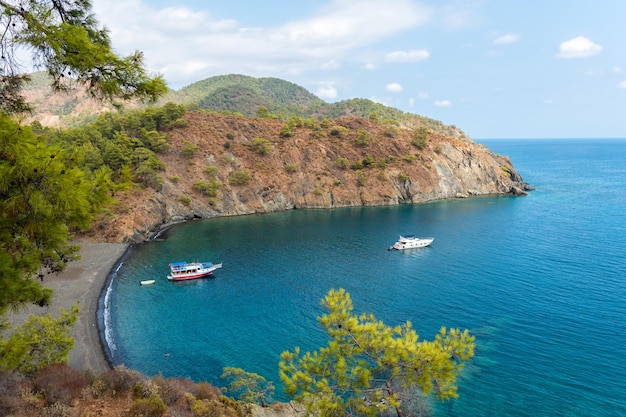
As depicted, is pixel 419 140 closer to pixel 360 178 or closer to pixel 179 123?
pixel 360 178

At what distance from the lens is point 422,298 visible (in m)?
42.9

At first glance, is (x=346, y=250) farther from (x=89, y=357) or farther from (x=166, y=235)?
(x=89, y=357)

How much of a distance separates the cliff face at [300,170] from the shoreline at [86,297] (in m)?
12.2

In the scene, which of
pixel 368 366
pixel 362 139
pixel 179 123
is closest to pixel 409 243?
pixel 368 366

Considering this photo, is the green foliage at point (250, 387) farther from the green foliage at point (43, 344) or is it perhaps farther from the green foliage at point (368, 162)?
the green foliage at point (368, 162)

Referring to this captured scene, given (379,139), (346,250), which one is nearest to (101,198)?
(346,250)

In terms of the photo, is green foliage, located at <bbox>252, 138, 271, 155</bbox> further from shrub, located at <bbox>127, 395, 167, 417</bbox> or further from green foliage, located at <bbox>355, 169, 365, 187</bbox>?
shrub, located at <bbox>127, 395, 167, 417</bbox>

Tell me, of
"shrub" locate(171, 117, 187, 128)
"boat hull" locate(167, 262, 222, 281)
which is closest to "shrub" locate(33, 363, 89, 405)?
"boat hull" locate(167, 262, 222, 281)

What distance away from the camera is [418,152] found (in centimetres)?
11306

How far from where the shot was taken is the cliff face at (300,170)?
3391 inches

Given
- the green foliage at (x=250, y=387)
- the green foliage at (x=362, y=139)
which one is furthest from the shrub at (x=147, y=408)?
the green foliage at (x=362, y=139)

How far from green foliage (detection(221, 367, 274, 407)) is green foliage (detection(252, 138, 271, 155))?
256 ft

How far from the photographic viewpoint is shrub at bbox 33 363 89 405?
1631 centimetres

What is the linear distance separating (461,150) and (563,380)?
97.9 metres
